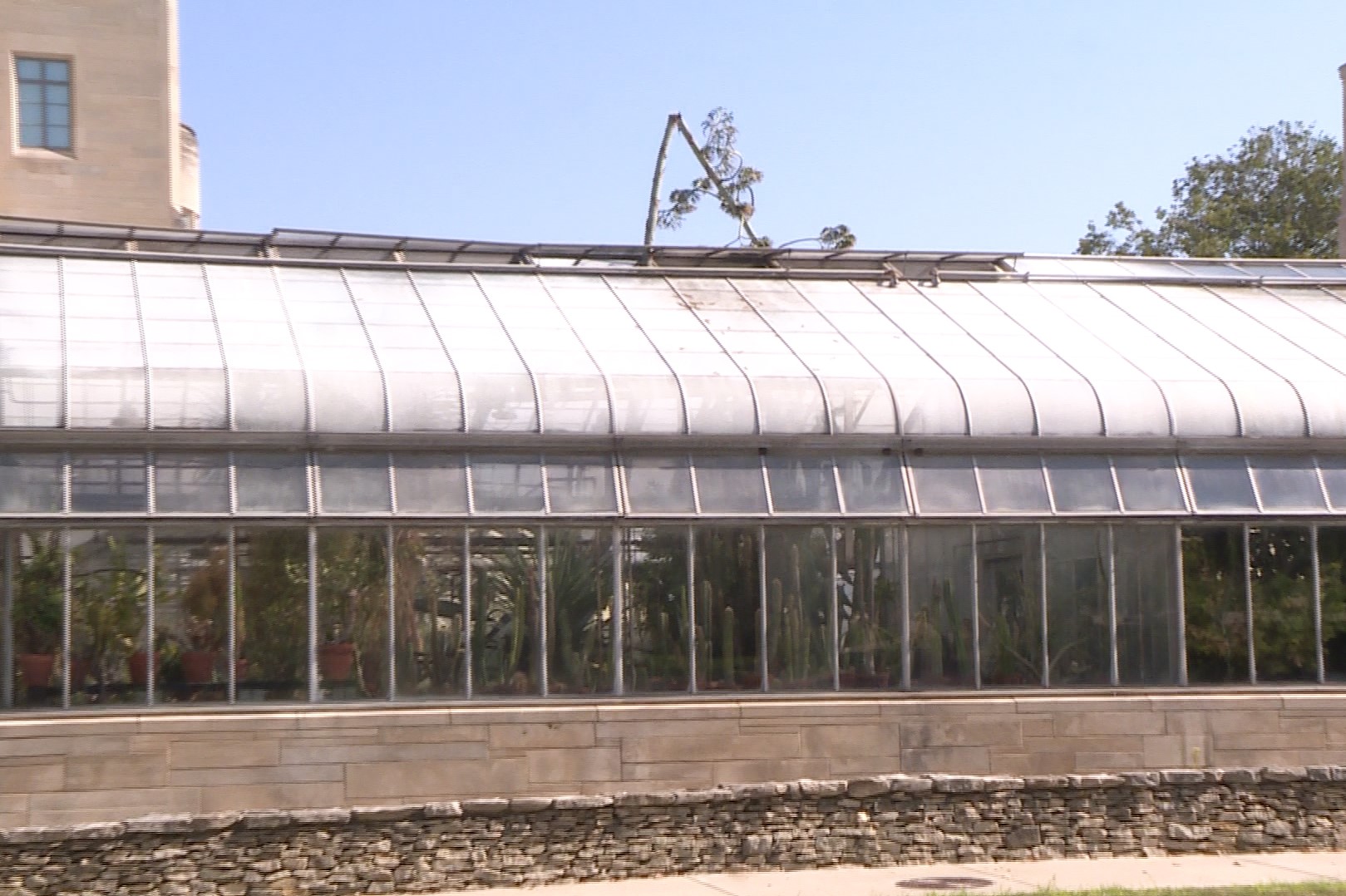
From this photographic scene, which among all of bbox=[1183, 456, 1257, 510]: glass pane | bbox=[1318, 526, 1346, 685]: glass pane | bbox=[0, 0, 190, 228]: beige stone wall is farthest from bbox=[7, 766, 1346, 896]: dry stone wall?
bbox=[0, 0, 190, 228]: beige stone wall

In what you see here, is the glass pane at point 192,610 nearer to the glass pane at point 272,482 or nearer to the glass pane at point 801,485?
the glass pane at point 272,482

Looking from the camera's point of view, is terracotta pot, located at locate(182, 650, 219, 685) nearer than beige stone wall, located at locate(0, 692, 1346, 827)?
No

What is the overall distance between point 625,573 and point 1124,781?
504cm

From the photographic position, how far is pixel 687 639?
54.3 feet

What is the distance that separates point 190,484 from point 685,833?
17.5 feet

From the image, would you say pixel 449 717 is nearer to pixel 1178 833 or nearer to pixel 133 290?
pixel 133 290

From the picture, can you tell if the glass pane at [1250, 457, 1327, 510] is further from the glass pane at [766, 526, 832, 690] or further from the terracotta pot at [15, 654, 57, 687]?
the terracotta pot at [15, 654, 57, 687]

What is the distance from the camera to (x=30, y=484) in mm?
14891

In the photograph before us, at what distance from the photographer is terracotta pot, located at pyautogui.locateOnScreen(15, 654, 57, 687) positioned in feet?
48.5

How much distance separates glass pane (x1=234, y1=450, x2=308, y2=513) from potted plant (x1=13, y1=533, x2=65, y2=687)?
5.35 ft

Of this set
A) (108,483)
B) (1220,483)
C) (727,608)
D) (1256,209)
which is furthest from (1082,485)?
(1256,209)

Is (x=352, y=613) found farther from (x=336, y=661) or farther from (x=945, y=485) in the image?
(x=945, y=485)

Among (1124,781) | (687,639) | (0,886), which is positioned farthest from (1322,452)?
(0,886)

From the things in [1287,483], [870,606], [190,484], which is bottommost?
[870,606]
